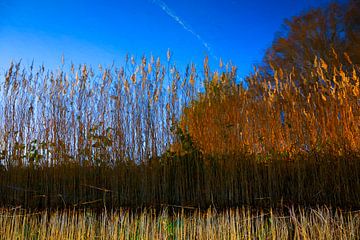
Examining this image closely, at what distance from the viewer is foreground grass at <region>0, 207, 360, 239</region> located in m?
2.17

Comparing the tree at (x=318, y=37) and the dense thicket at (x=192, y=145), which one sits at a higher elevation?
the tree at (x=318, y=37)

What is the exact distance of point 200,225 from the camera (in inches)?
88.0

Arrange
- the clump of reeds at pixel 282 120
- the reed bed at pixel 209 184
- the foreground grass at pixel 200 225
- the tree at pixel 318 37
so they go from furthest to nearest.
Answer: the tree at pixel 318 37 < the clump of reeds at pixel 282 120 < the reed bed at pixel 209 184 < the foreground grass at pixel 200 225

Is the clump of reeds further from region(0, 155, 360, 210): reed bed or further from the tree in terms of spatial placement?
the tree

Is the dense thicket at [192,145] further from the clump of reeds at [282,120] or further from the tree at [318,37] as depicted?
the tree at [318,37]

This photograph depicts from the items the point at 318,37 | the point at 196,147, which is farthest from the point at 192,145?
the point at 318,37

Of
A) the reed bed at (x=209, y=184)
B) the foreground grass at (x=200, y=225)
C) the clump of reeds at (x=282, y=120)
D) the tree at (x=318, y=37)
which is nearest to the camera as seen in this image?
the foreground grass at (x=200, y=225)

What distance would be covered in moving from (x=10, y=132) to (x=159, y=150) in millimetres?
1286

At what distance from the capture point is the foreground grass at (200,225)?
7.13 feet

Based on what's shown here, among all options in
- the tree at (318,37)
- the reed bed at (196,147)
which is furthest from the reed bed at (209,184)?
the tree at (318,37)

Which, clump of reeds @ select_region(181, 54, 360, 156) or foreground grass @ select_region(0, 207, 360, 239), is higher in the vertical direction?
clump of reeds @ select_region(181, 54, 360, 156)

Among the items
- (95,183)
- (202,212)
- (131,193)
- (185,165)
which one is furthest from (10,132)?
(202,212)

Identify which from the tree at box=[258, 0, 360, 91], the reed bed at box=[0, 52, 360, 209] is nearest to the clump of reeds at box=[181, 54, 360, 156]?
the reed bed at box=[0, 52, 360, 209]

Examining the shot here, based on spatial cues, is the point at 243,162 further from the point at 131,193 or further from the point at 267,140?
the point at 131,193
